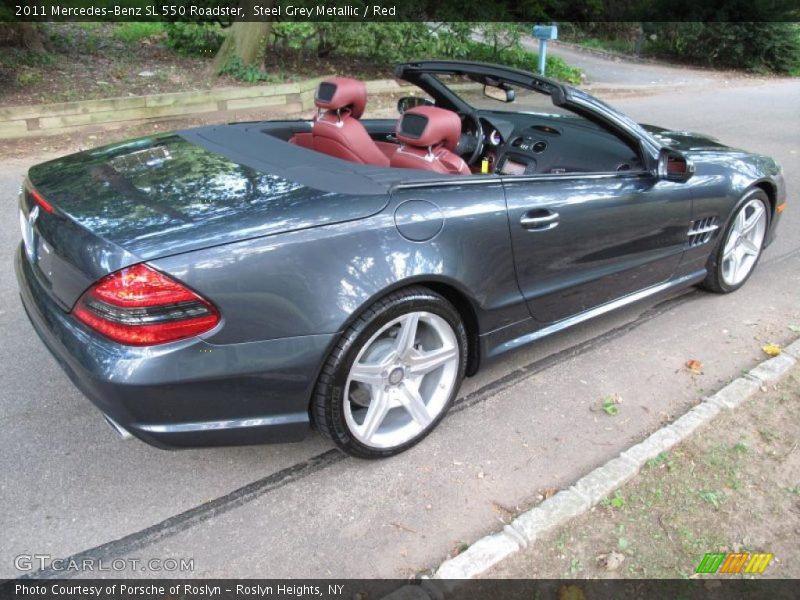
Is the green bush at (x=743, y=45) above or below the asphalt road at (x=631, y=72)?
above

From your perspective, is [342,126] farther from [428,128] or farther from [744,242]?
[744,242]

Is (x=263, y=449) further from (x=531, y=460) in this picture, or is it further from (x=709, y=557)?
(x=709, y=557)

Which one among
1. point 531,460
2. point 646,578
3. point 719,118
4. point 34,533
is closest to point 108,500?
point 34,533

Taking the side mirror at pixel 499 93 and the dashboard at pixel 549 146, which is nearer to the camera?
the side mirror at pixel 499 93

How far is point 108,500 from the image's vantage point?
2.54 m

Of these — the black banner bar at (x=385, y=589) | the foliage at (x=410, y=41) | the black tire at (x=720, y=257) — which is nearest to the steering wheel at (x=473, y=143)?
the black tire at (x=720, y=257)

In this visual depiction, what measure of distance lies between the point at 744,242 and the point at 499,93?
2.07 metres

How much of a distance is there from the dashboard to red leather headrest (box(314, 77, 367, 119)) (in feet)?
3.43

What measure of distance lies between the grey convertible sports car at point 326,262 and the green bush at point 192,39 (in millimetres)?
8588

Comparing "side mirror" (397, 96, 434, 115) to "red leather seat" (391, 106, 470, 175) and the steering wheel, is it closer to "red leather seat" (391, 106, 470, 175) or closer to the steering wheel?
the steering wheel

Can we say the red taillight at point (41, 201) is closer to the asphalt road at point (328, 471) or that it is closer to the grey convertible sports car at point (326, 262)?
the grey convertible sports car at point (326, 262)

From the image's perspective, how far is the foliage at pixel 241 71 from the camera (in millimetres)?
10055

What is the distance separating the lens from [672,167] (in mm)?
3514

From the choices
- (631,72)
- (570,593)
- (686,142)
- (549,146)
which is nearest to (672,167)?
(549,146)
